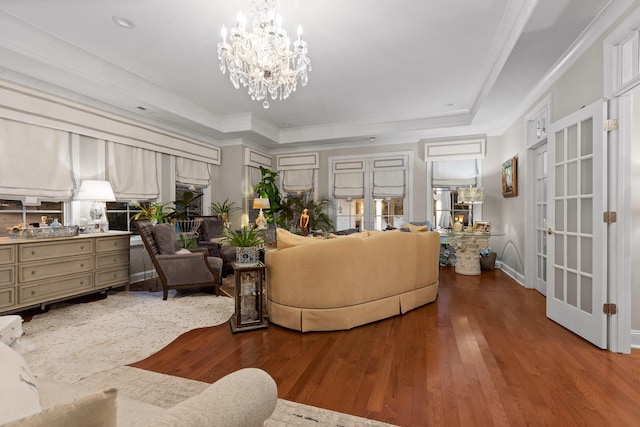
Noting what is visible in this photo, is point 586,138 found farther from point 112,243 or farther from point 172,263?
point 112,243

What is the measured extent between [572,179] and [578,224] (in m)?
0.43

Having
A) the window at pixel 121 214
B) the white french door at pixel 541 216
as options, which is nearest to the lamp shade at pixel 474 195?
the white french door at pixel 541 216

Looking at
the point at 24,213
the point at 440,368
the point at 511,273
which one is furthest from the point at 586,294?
the point at 24,213

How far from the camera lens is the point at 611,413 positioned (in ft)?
5.73

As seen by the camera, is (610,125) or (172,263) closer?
(610,125)

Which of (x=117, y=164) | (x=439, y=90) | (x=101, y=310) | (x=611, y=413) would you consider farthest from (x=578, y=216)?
(x=117, y=164)

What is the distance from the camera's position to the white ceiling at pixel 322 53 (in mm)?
2783

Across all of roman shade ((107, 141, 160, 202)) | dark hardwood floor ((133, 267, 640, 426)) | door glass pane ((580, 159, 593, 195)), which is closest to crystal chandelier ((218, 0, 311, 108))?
dark hardwood floor ((133, 267, 640, 426))

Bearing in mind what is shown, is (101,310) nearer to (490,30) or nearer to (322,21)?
(322,21)

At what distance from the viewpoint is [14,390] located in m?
0.62

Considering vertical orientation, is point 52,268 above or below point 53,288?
above

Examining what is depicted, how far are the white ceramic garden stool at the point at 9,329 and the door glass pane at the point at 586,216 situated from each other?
3938 mm

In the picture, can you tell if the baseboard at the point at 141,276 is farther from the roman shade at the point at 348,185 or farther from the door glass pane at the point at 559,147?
the door glass pane at the point at 559,147

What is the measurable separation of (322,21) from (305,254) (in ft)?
7.44
